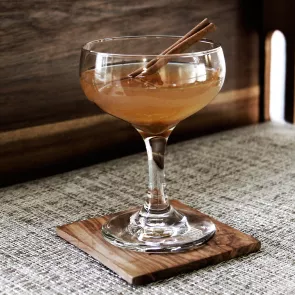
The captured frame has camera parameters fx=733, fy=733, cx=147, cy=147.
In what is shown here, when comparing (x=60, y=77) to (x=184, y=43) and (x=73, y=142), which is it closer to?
Answer: (x=73, y=142)

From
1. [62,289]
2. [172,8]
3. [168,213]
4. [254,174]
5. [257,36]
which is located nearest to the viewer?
[62,289]

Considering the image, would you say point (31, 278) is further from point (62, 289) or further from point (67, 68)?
point (67, 68)

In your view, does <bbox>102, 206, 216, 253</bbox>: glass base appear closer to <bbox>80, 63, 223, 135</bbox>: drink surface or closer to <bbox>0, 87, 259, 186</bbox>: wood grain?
<bbox>80, 63, 223, 135</bbox>: drink surface

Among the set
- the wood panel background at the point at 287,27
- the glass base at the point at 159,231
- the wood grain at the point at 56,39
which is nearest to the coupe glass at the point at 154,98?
the glass base at the point at 159,231

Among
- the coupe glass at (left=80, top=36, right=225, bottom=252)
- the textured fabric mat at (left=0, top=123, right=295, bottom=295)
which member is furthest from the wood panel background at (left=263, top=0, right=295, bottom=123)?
the coupe glass at (left=80, top=36, right=225, bottom=252)

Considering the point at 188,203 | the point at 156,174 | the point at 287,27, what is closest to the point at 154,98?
the point at 156,174

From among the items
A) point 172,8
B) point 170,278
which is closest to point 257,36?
point 172,8
